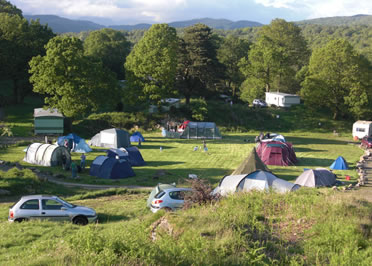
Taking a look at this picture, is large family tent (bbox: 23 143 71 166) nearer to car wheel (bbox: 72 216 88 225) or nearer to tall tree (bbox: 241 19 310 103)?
car wheel (bbox: 72 216 88 225)

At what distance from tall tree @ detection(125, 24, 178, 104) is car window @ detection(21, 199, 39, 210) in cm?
3219

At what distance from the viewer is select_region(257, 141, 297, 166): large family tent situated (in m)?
28.0

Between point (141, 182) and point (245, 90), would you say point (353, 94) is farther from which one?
point (141, 182)

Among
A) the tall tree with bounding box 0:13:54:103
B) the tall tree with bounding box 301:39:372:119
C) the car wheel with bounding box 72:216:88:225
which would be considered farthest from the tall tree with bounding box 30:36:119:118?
the tall tree with bounding box 301:39:372:119

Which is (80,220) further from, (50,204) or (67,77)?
(67,77)

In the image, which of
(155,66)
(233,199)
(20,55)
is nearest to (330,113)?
(155,66)

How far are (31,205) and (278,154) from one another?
19.9 m

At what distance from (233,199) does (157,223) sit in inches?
123

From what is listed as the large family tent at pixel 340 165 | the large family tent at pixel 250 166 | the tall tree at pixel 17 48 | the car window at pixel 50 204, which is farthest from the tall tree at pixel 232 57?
the car window at pixel 50 204

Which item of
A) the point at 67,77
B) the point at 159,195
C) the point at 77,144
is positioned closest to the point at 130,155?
the point at 77,144

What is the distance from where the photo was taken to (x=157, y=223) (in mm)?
8797

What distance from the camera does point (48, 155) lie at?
83.5 feet

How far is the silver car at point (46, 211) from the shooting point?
12.5 meters

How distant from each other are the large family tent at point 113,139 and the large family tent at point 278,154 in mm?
12267
